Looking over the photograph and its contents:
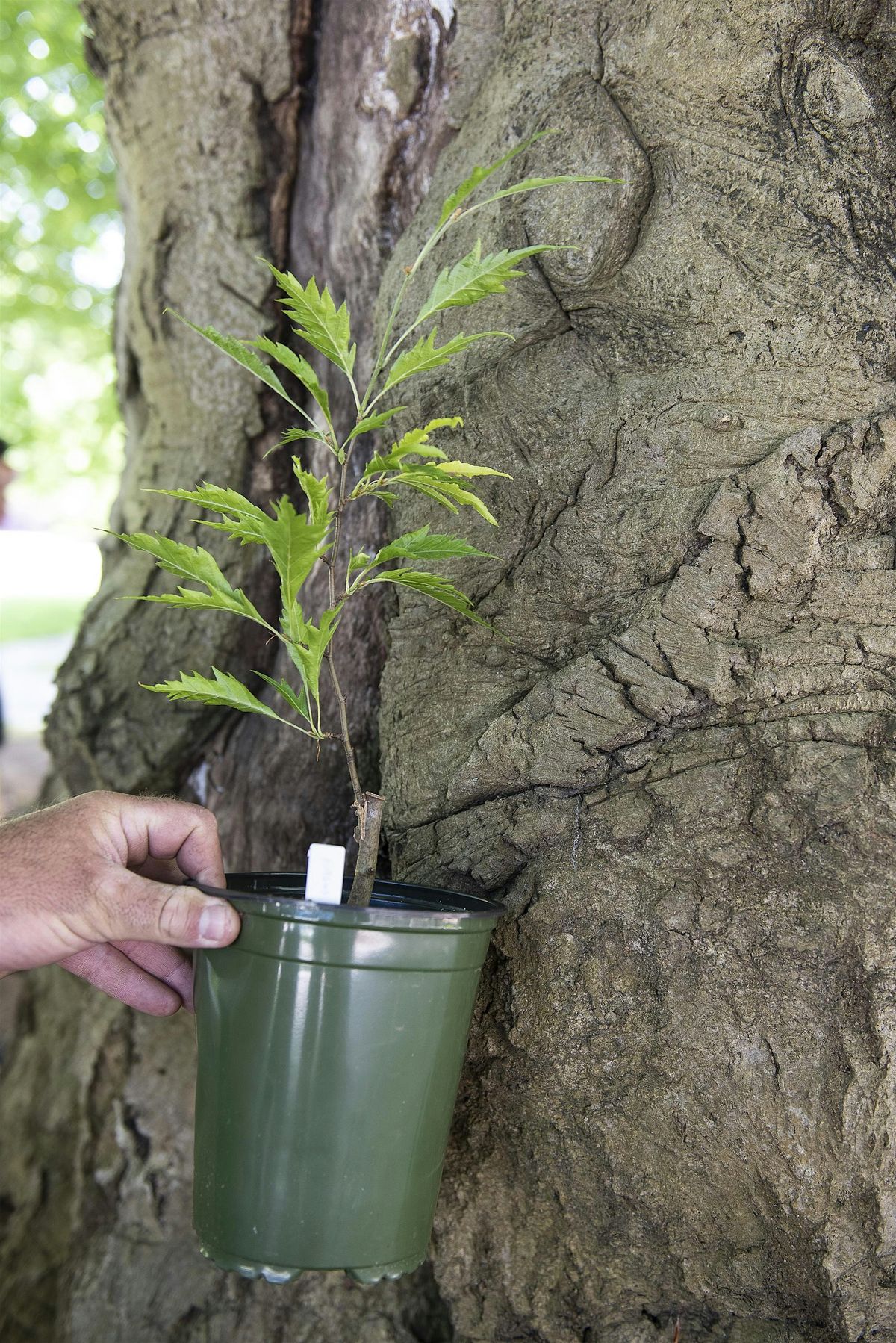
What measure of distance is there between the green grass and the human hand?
1265 centimetres

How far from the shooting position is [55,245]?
26.8ft

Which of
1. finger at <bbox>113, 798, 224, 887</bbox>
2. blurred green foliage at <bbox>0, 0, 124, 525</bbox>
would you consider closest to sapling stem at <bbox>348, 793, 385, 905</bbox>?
finger at <bbox>113, 798, 224, 887</bbox>

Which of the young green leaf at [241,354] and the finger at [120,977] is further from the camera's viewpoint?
the finger at [120,977]

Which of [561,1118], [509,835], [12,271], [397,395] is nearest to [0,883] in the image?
[509,835]

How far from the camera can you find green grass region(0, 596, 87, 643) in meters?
14.3

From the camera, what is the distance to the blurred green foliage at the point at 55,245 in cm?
671

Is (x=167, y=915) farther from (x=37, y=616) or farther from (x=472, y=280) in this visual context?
(x=37, y=616)

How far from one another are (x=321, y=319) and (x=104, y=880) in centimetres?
88

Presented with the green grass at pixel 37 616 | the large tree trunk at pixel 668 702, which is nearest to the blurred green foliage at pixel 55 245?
the green grass at pixel 37 616

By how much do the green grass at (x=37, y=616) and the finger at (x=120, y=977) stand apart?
12427 millimetres

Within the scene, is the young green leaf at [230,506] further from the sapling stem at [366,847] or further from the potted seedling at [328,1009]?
the sapling stem at [366,847]

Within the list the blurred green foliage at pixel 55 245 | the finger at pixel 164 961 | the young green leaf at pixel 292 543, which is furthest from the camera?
the blurred green foliage at pixel 55 245

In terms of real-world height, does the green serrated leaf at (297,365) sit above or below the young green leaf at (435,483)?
above

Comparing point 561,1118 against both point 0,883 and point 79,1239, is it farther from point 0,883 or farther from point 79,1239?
point 79,1239
